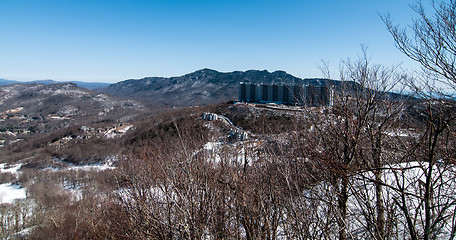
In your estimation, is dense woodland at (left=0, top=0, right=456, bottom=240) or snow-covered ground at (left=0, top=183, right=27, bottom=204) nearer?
dense woodland at (left=0, top=0, right=456, bottom=240)

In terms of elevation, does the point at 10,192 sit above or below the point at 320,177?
below

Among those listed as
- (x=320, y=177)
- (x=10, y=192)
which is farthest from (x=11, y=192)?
(x=320, y=177)

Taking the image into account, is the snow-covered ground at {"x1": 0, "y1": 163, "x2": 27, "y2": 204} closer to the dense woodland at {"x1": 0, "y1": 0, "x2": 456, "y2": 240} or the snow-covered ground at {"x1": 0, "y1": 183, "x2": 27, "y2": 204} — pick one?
the snow-covered ground at {"x1": 0, "y1": 183, "x2": 27, "y2": 204}

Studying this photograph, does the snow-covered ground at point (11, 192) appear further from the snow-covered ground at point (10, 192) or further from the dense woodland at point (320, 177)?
the dense woodland at point (320, 177)

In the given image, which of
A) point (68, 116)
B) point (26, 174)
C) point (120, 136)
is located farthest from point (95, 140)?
point (68, 116)

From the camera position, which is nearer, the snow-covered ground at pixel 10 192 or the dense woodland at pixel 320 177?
the dense woodland at pixel 320 177

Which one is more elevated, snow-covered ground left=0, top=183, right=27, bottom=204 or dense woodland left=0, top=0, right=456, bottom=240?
dense woodland left=0, top=0, right=456, bottom=240

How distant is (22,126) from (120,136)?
88942mm

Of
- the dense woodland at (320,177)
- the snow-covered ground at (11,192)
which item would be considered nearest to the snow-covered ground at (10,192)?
the snow-covered ground at (11,192)

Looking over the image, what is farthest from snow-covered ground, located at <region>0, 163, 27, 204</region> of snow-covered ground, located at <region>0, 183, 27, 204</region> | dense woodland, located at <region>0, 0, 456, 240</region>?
dense woodland, located at <region>0, 0, 456, 240</region>

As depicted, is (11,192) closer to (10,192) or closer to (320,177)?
(10,192)

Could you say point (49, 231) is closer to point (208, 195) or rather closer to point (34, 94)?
point (208, 195)

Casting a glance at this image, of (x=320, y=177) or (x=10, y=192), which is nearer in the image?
(x=320, y=177)

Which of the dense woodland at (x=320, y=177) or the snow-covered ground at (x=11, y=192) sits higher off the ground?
the dense woodland at (x=320, y=177)
